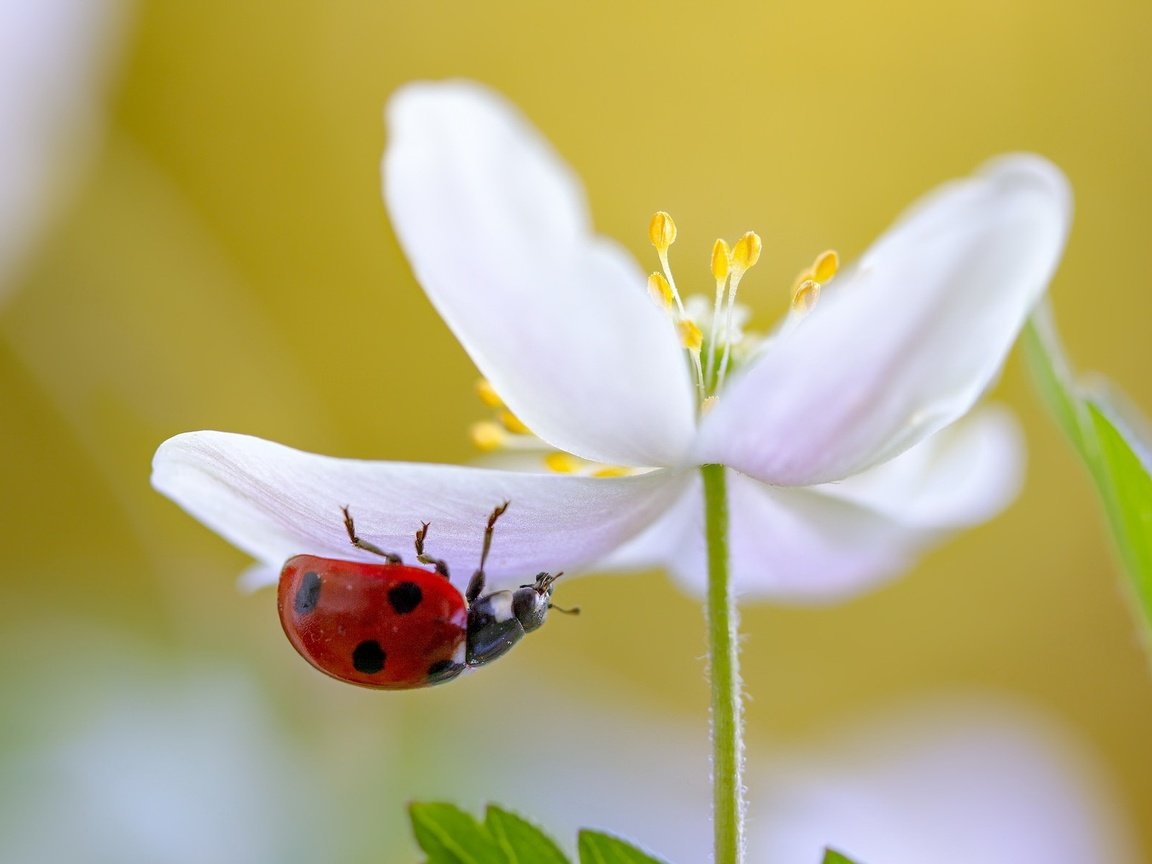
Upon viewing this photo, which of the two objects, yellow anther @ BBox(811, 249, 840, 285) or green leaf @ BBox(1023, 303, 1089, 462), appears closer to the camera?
green leaf @ BBox(1023, 303, 1089, 462)

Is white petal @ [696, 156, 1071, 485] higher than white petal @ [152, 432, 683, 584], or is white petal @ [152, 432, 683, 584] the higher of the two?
white petal @ [696, 156, 1071, 485]

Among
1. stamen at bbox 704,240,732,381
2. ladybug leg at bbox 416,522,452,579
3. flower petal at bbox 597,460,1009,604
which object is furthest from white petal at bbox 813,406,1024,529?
ladybug leg at bbox 416,522,452,579

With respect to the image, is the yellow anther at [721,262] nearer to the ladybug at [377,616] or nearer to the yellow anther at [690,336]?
the yellow anther at [690,336]

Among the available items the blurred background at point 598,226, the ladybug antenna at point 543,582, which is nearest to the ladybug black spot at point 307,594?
the ladybug antenna at point 543,582

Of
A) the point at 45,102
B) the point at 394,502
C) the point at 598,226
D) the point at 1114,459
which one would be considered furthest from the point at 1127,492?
the point at 45,102

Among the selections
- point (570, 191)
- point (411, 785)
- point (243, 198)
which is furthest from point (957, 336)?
point (243, 198)

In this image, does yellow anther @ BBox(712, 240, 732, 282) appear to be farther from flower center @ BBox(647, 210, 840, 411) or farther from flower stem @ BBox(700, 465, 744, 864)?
flower stem @ BBox(700, 465, 744, 864)
